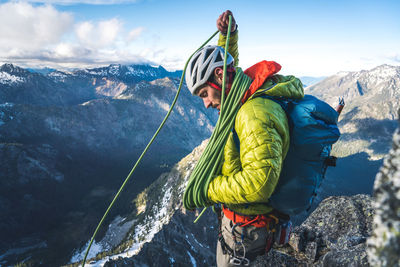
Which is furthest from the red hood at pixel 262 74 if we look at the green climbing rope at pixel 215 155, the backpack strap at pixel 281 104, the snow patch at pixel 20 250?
the snow patch at pixel 20 250

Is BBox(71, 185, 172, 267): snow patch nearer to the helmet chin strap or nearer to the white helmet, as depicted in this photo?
the white helmet

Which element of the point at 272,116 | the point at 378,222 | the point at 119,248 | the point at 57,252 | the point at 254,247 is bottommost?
the point at 57,252

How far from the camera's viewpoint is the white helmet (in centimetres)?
453

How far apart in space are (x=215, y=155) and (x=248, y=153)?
0.78 metres

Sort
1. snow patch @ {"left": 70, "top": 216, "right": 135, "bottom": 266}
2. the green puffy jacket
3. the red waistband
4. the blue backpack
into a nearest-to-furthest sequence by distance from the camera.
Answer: the green puffy jacket
the blue backpack
the red waistband
snow patch @ {"left": 70, "top": 216, "right": 135, "bottom": 266}

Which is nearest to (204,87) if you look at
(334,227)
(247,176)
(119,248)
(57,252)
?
(247,176)

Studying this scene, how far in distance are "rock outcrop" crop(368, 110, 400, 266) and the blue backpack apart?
2.14 metres

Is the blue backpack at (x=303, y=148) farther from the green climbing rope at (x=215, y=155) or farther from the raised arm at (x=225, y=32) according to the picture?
the raised arm at (x=225, y=32)

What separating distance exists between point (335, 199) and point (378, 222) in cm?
1166

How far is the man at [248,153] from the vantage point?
10.0 feet

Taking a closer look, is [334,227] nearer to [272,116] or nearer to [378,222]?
[272,116]

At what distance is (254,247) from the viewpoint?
4.78 metres

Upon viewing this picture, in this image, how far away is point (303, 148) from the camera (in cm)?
348

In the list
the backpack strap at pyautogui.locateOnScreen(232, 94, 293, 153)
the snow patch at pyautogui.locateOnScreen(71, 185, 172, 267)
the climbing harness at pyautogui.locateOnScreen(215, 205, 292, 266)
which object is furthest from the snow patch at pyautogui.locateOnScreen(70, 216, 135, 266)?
the backpack strap at pyautogui.locateOnScreen(232, 94, 293, 153)
